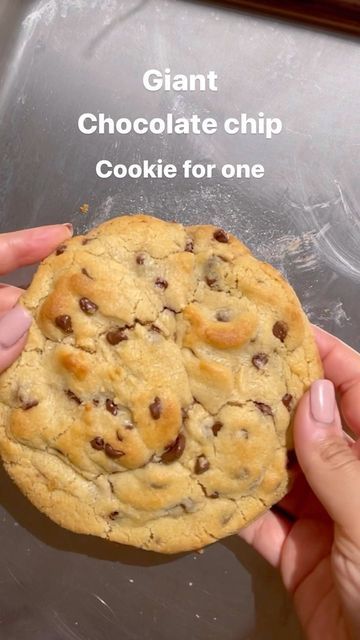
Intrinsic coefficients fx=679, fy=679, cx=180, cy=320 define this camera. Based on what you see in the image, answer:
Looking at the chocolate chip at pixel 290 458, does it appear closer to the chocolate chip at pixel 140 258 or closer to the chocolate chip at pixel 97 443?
the chocolate chip at pixel 97 443

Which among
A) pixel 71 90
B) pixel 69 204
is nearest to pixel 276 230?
pixel 69 204

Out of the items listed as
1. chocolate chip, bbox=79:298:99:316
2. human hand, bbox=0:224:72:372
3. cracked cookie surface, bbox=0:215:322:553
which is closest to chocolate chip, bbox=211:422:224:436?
cracked cookie surface, bbox=0:215:322:553

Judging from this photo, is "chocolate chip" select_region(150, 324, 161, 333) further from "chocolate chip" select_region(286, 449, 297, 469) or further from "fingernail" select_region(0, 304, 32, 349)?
"chocolate chip" select_region(286, 449, 297, 469)

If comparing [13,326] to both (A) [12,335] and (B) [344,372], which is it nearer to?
(A) [12,335]

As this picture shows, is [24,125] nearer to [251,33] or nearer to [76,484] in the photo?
[251,33]

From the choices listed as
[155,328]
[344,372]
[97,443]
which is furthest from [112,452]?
[344,372]

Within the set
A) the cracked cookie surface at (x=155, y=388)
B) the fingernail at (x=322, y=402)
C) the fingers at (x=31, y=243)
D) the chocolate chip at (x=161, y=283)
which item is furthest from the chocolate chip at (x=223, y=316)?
the fingers at (x=31, y=243)
